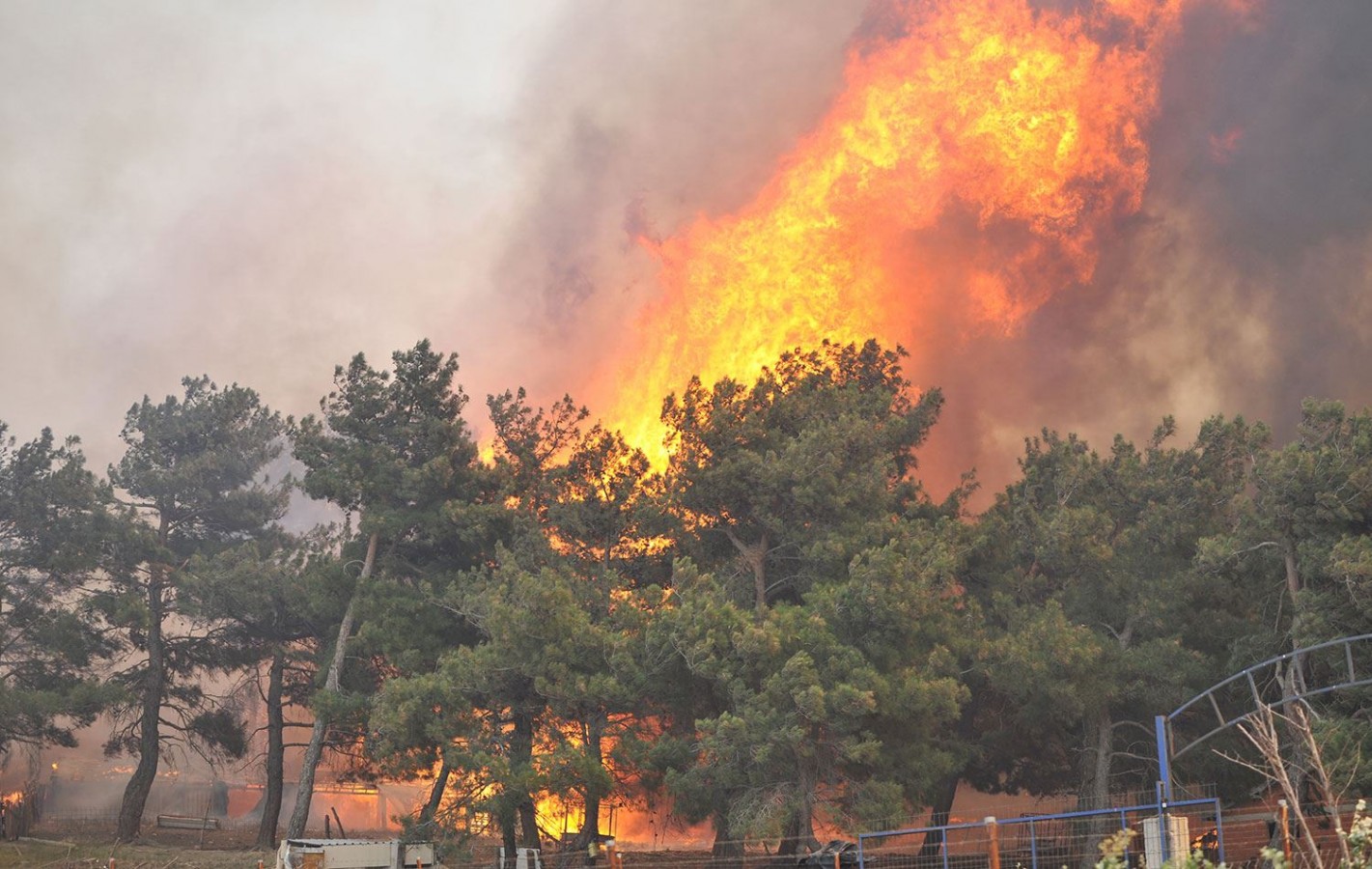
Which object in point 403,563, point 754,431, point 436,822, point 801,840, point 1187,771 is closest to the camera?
point 801,840

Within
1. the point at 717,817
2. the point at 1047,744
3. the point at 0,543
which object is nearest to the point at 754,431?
the point at 717,817

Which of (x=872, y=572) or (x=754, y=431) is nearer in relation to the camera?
(x=872, y=572)

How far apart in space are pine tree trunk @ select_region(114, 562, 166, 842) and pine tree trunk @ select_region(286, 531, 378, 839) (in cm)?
701

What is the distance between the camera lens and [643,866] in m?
33.5

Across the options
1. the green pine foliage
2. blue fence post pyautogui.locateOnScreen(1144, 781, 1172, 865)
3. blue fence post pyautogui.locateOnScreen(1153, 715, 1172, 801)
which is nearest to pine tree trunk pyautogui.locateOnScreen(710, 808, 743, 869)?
the green pine foliage

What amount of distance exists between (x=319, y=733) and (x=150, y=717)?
960 cm

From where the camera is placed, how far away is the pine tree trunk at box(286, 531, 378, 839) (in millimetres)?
40844

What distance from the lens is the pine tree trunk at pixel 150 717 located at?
44.7m

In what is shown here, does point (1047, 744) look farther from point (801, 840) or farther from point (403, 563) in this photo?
point (403, 563)

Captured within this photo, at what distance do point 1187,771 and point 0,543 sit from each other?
4247cm

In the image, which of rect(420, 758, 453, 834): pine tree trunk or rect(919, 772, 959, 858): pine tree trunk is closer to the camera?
rect(420, 758, 453, 834): pine tree trunk

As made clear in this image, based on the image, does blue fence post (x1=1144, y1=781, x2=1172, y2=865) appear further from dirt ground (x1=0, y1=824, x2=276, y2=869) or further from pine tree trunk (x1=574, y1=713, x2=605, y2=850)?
dirt ground (x1=0, y1=824, x2=276, y2=869)

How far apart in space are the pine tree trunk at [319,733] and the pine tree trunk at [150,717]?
7.01 m

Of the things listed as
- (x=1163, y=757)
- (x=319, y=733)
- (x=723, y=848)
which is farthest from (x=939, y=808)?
(x=1163, y=757)
